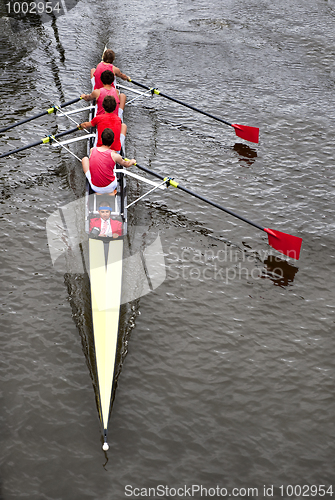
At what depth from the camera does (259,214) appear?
12.0 m

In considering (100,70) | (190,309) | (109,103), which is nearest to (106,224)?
(190,309)

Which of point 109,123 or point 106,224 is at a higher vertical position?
point 109,123

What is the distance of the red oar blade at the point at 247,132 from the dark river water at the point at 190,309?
28cm

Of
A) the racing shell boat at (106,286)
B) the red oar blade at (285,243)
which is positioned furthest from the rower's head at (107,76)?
the red oar blade at (285,243)

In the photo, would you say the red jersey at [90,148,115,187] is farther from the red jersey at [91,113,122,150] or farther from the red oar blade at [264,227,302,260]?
the red oar blade at [264,227,302,260]

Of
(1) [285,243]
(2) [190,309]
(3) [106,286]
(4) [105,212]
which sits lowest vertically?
(2) [190,309]

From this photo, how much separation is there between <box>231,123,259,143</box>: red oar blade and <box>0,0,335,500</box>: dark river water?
282 mm

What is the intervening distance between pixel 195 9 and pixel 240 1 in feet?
9.75

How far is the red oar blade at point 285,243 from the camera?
10.5 m

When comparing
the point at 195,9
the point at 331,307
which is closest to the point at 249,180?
the point at 331,307

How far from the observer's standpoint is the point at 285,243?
34.9 feet

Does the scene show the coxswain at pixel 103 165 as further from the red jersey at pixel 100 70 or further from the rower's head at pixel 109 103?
the red jersey at pixel 100 70

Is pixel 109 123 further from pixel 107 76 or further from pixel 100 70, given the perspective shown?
pixel 100 70

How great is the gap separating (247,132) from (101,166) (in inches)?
255
